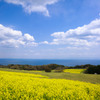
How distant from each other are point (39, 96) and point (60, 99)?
3.98 ft

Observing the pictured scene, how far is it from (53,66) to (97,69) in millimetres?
A: 27839

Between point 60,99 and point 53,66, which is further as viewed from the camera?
point 53,66

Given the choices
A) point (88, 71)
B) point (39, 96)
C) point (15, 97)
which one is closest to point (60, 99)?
point (39, 96)

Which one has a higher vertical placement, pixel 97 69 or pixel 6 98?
pixel 6 98

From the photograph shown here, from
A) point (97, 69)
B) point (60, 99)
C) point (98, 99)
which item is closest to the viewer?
point (60, 99)

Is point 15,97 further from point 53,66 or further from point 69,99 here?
point 53,66

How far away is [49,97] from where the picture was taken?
505 centimetres

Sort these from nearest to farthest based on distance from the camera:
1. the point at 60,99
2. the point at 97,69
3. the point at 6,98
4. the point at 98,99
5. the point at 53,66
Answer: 1. the point at 6,98
2. the point at 60,99
3. the point at 98,99
4. the point at 97,69
5. the point at 53,66

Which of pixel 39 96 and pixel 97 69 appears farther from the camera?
pixel 97 69

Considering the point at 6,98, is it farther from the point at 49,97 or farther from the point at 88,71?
the point at 88,71

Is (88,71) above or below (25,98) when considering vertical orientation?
below

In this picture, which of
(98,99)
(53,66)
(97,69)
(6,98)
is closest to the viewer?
(6,98)

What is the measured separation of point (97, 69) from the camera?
94.9 ft

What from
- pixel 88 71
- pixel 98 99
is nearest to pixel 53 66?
pixel 88 71
